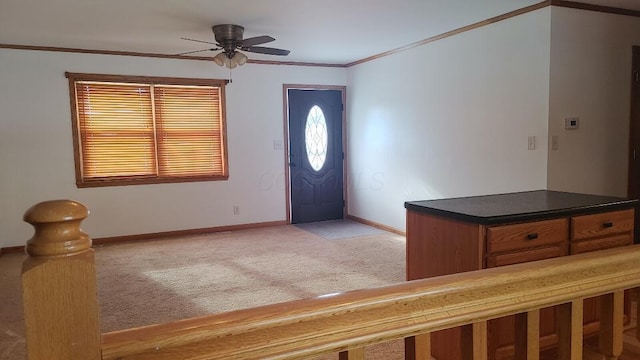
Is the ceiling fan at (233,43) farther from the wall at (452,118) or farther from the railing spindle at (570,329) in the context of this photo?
the railing spindle at (570,329)

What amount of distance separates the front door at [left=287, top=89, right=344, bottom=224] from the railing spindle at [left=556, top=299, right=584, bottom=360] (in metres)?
5.59

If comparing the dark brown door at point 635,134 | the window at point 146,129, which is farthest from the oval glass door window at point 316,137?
the dark brown door at point 635,134

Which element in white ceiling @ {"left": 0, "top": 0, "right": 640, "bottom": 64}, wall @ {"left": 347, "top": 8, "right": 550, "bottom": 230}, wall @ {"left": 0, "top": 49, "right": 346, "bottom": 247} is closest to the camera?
white ceiling @ {"left": 0, "top": 0, "right": 640, "bottom": 64}

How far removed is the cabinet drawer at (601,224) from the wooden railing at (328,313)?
4.83 feet

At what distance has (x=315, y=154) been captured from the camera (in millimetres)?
6535

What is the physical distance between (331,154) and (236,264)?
2.71 metres

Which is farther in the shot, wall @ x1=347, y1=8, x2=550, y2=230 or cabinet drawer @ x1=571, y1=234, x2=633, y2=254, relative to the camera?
wall @ x1=347, y1=8, x2=550, y2=230

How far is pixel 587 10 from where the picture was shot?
12.4ft

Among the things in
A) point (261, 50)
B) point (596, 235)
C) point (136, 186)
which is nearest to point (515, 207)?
point (596, 235)

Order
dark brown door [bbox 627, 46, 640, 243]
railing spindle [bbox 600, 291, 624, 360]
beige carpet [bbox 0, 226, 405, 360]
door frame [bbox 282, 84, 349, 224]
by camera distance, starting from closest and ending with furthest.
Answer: railing spindle [bbox 600, 291, 624, 360], beige carpet [bbox 0, 226, 405, 360], dark brown door [bbox 627, 46, 640, 243], door frame [bbox 282, 84, 349, 224]

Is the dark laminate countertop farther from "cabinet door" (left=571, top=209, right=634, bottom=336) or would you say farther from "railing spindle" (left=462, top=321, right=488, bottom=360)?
"railing spindle" (left=462, top=321, right=488, bottom=360)

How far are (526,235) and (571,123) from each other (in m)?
2.19

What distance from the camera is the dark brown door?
407 centimetres

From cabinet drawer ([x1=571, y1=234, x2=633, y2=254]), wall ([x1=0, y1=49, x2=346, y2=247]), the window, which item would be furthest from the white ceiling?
cabinet drawer ([x1=571, y1=234, x2=633, y2=254])
